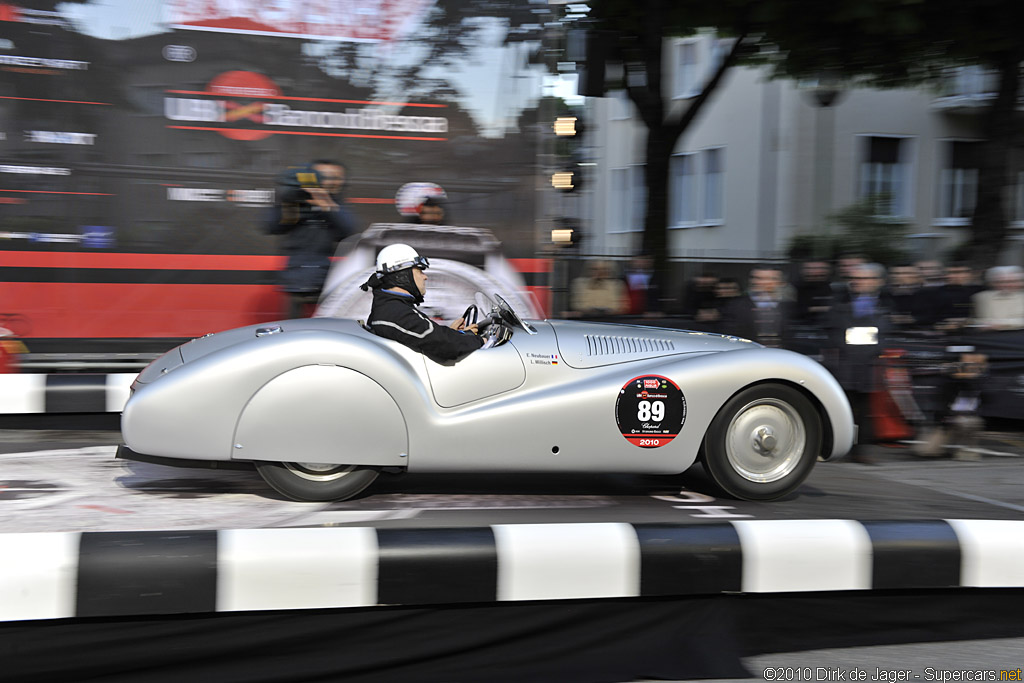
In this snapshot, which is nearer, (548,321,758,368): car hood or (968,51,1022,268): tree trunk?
(548,321,758,368): car hood

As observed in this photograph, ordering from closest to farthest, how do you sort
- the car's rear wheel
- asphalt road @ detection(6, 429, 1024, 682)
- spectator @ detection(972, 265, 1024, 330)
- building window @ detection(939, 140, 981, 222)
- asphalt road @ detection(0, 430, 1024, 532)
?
asphalt road @ detection(6, 429, 1024, 682), asphalt road @ detection(0, 430, 1024, 532), the car's rear wheel, spectator @ detection(972, 265, 1024, 330), building window @ detection(939, 140, 981, 222)

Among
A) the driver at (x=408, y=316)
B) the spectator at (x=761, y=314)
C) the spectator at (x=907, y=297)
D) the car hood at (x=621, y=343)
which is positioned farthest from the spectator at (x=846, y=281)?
the driver at (x=408, y=316)

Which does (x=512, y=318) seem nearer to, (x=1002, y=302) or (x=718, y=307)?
(x=718, y=307)

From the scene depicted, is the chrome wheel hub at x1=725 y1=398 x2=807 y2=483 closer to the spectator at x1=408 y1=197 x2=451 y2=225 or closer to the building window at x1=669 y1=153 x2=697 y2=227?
the spectator at x1=408 y1=197 x2=451 y2=225

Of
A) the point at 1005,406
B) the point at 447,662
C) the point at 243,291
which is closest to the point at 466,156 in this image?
the point at 243,291

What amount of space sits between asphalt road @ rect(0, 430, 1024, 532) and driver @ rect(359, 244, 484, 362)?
0.67 meters

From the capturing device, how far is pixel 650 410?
421 centimetres

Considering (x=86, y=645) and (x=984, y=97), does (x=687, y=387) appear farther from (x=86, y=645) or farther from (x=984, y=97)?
(x=984, y=97)

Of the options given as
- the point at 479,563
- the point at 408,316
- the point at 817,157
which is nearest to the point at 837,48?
the point at 408,316

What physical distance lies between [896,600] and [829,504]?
88 cm

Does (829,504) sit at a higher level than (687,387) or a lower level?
lower

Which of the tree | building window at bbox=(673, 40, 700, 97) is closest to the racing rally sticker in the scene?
the tree

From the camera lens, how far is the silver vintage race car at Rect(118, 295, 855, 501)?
3934 mm

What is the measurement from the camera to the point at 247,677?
3.06m
